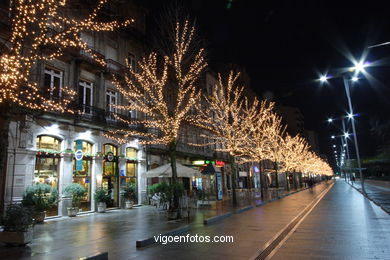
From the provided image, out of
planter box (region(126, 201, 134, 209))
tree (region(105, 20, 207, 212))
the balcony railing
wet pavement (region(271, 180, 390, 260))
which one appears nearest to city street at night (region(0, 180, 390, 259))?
wet pavement (region(271, 180, 390, 260))

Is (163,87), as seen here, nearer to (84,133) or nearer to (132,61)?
(132,61)

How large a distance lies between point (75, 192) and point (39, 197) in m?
2.63

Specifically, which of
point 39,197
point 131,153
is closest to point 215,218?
point 39,197

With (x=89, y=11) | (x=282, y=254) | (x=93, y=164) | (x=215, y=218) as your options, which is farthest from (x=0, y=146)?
(x=89, y=11)

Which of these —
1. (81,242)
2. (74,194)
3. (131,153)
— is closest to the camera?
(81,242)

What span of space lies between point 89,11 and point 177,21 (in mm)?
7330

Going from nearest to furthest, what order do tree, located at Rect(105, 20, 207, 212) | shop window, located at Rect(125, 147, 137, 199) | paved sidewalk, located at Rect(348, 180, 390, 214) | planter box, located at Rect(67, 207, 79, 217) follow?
tree, located at Rect(105, 20, 207, 212) < planter box, located at Rect(67, 207, 79, 217) < paved sidewalk, located at Rect(348, 180, 390, 214) < shop window, located at Rect(125, 147, 137, 199)

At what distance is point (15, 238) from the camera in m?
8.41

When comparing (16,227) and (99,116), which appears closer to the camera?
(16,227)

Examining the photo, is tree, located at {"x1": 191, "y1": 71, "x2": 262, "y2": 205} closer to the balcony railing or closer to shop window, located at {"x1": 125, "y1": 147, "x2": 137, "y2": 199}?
the balcony railing

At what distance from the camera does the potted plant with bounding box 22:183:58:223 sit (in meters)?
14.1

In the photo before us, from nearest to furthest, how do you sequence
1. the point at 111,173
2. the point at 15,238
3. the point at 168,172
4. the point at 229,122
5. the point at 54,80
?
the point at 15,238, the point at 168,172, the point at 54,80, the point at 111,173, the point at 229,122

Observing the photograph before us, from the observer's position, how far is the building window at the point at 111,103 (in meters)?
21.2

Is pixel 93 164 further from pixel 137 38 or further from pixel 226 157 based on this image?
pixel 226 157
